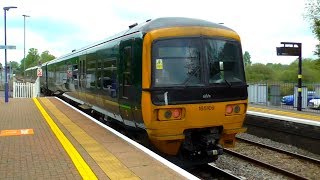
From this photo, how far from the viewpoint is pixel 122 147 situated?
27.1ft

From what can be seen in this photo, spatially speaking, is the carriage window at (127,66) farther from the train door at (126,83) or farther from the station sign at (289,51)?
the station sign at (289,51)

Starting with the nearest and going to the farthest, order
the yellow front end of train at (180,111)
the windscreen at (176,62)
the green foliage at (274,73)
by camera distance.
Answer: the yellow front end of train at (180,111)
the windscreen at (176,62)
the green foliage at (274,73)

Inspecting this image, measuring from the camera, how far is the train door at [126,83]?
29.2 feet

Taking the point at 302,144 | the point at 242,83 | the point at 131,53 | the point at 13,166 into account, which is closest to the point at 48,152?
the point at 13,166

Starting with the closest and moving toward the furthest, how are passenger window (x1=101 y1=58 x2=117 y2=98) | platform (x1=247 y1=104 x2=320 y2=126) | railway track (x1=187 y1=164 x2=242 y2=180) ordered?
railway track (x1=187 y1=164 x2=242 y2=180) < passenger window (x1=101 y1=58 x2=117 y2=98) < platform (x1=247 y1=104 x2=320 y2=126)

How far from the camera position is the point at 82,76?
15125mm

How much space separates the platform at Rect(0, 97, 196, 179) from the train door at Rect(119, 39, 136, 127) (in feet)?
1.82

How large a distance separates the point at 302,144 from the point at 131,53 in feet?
21.2

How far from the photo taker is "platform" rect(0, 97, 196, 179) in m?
6.29

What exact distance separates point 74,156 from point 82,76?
7898mm

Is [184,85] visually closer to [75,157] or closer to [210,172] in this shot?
[210,172]

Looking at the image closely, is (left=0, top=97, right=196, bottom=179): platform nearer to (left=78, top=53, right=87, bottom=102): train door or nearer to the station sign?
(left=78, top=53, right=87, bottom=102): train door

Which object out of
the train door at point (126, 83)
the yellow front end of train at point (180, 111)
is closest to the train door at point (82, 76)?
the train door at point (126, 83)

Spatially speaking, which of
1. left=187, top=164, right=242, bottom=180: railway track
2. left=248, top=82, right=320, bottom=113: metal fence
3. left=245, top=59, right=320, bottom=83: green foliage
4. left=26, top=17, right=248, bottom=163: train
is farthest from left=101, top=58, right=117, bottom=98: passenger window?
left=245, top=59, right=320, bottom=83: green foliage
